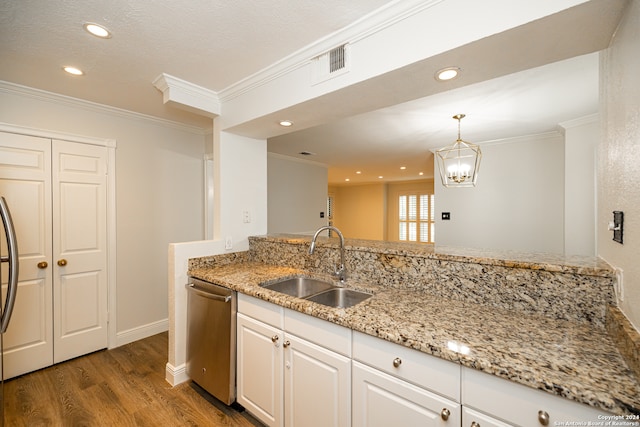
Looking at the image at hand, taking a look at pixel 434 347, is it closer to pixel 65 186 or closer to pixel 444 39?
pixel 444 39

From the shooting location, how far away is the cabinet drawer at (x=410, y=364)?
3.40ft

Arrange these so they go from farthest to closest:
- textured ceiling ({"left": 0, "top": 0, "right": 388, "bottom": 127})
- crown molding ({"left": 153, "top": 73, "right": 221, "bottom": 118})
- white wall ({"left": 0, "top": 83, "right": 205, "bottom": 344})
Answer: white wall ({"left": 0, "top": 83, "right": 205, "bottom": 344}) → crown molding ({"left": 153, "top": 73, "right": 221, "bottom": 118}) → textured ceiling ({"left": 0, "top": 0, "right": 388, "bottom": 127})

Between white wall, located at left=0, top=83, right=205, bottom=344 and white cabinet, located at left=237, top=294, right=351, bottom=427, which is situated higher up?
white wall, located at left=0, top=83, right=205, bottom=344

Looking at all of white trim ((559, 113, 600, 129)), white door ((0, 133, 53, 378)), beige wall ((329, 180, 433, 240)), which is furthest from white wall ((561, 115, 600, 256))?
beige wall ((329, 180, 433, 240))

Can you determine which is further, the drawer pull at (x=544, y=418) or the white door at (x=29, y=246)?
the white door at (x=29, y=246)

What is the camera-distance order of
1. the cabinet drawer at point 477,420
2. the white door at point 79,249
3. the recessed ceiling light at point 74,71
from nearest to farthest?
the cabinet drawer at point 477,420, the recessed ceiling light at point 74,71, the white door at point 79,249

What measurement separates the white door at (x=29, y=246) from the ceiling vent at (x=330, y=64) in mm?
2523

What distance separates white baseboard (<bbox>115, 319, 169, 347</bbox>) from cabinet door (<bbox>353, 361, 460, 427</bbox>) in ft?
9.02

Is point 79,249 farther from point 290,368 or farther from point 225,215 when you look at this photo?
point 290,368

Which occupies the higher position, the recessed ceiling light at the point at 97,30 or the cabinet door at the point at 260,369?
the recessed ceiling light at the point at 97,30

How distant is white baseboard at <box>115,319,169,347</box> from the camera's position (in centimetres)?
289

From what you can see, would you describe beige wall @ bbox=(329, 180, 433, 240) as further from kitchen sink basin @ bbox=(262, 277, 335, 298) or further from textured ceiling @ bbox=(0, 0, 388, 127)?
textured ceiling @ bbox=(0, 0, 388, 127)

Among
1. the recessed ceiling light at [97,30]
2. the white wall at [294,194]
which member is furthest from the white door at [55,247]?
the white wall at [294,194]

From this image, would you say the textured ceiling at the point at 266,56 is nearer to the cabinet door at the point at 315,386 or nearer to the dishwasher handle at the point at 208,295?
the dishwasher handle at the point at 208,295
